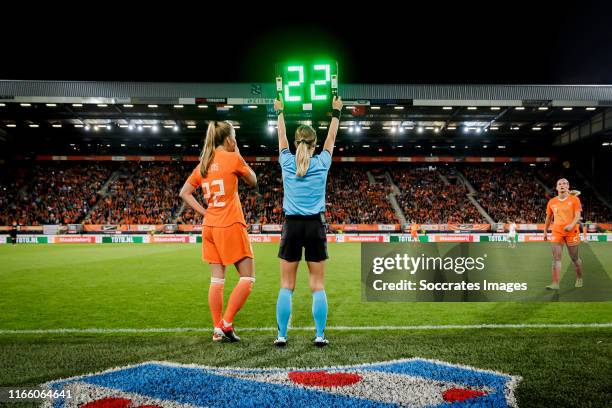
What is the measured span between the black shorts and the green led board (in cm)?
621

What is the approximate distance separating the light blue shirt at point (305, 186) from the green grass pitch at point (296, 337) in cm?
147

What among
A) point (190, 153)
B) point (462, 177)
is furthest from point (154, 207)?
point (462, 177)

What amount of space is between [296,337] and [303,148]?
222cm

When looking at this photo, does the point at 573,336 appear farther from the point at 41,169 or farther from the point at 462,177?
the point at 41,169

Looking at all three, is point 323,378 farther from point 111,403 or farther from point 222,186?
point 222,186

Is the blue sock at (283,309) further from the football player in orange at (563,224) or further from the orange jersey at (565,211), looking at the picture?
the orange jersey at (565,211)

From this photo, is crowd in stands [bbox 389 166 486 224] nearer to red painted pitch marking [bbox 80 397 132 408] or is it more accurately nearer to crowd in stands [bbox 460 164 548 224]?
crowd in stands [bbox 460 164 548 224]

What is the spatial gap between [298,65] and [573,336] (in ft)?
26.9

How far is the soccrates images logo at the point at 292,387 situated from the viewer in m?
3.11

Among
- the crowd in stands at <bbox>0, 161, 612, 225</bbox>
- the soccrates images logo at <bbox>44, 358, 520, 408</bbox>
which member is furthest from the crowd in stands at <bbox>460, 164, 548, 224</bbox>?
the soccrates images logo at <bbox>44, 358, 520, 408</bbox>

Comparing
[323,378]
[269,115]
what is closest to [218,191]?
[323,378]

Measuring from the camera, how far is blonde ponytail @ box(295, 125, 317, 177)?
4.64 meters

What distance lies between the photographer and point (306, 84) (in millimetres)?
10766

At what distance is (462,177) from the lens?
1718 inches
